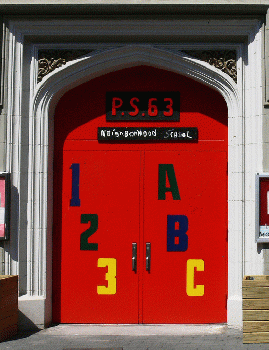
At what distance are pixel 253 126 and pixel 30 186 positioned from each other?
12.1ft

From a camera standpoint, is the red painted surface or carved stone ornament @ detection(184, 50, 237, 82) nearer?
carved stone ornament @ detection(184, 50, 237, 82)

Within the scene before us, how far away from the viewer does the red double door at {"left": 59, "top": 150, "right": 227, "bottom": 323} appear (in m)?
9.55

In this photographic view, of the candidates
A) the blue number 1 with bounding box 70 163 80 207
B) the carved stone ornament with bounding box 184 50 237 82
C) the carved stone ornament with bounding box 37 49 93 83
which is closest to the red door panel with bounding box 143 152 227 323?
the blue number 1 with bounding box 70 163 80 207

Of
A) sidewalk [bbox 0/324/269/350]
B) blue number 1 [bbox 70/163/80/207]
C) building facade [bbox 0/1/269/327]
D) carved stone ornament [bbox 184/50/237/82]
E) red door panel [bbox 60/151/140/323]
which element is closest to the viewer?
sidewalk [bbox 0/324/269/350]

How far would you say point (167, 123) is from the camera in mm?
9711

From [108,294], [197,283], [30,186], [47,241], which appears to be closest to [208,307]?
[197,283]

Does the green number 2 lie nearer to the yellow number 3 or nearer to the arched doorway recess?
the yellow number 3

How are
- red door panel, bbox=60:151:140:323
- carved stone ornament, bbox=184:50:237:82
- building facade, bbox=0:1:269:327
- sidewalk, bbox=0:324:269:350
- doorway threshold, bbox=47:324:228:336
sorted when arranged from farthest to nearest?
1. red door panel, bbox=60:151:140:323
2. carved stone ornament, bbox=184:50:237:82
3. building facade, bbox=0:1:269:327
4. doorway threshold, bbox=47:324:228:336
5. sidewalk, bbox=0:324:269:350

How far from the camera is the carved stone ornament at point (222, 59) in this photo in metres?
9.35

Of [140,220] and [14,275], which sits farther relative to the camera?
[140,220]

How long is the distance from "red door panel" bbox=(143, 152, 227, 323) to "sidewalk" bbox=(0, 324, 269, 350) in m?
0.32

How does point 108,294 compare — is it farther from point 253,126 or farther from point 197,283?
point 253,126

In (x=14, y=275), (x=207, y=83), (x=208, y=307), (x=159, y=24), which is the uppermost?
(x=159, y=24)

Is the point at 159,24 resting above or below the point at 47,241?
above
